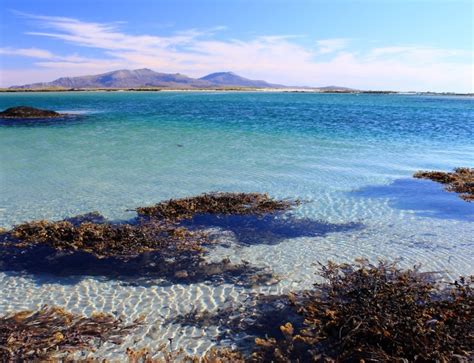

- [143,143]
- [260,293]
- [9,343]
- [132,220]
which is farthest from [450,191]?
[143,143]

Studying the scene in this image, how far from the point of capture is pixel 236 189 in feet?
46.7

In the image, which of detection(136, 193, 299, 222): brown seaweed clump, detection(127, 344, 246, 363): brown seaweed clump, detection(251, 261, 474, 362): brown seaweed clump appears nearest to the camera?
detection(251, 261, 474, 362): brown seaweed clump

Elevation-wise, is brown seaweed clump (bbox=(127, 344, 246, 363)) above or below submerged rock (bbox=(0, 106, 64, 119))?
below

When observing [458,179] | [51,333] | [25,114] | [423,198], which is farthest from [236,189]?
[25,114]

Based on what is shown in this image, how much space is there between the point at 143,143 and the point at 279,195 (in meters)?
13.9

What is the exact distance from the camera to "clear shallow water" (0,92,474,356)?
7.41 metres

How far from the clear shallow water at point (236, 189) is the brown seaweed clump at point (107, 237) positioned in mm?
984

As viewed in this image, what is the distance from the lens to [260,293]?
7.46m

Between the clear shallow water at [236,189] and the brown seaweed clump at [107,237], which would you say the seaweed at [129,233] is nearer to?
the brown seaweed clump at [107,237]

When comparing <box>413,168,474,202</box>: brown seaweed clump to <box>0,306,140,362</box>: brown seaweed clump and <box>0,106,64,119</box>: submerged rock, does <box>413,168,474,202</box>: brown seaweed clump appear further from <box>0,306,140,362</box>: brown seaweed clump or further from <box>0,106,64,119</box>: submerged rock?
<box>0,106,64,119</box>: submerged rock

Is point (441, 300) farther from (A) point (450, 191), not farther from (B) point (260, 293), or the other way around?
(A) point (450, 191)

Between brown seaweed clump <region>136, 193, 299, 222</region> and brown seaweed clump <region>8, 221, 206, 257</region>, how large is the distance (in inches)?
39.5

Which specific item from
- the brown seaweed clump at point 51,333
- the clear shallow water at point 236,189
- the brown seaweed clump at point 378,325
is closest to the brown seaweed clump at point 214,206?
the clear shallow water at point 236,189

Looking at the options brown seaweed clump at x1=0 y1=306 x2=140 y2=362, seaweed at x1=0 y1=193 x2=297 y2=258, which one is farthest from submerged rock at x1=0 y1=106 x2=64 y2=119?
brown seaweed clump at x1=0 y1=306 x2=140 y2=362
